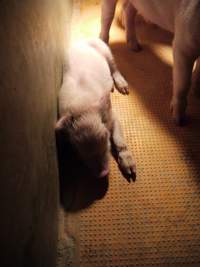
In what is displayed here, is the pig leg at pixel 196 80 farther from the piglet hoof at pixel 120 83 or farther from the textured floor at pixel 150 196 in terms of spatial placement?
the piglet hoof at pixel 120 83

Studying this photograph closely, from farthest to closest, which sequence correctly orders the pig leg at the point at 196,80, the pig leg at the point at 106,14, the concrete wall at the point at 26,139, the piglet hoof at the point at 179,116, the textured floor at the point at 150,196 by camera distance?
the pig leg at the point at 106,14, the pig leg at the point at 196,80, the piglet hoof at the point at 179,116, the textured floor at the point at 150,196, the concrete wall at the point at 26,139

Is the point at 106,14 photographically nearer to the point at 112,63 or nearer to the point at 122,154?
the point at 112,63

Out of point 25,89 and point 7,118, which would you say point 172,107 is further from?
point 7,118

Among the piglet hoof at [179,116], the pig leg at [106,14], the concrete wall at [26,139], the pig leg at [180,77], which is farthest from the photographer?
the pig leg at [106,14]

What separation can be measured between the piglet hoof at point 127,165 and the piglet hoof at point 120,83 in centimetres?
44

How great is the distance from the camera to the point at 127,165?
1.38 m

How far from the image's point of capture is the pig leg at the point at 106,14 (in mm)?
1915

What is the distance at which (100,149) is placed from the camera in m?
1.25

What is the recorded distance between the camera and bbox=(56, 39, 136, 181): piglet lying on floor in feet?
3.99

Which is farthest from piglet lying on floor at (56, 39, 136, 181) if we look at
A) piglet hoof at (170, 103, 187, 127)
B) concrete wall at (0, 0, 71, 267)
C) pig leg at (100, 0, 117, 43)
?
pig leg at (100, 0, 117, 43)

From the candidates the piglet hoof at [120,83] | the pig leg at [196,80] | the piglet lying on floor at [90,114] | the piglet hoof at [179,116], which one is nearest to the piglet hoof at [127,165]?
the piglet lying on floor at [90,114]

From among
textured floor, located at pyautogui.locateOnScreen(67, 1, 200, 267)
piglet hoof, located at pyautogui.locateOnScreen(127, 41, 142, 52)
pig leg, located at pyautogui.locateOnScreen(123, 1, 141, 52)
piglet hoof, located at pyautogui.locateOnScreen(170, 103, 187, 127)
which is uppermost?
pig leg, located at pyautogui.locateOnScreen(123, 1, 141, 52)

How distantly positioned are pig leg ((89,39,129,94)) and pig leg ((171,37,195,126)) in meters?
0.28

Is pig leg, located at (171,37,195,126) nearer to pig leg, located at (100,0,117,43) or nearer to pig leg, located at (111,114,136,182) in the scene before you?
pig leg, located at (111,114,136,182)
